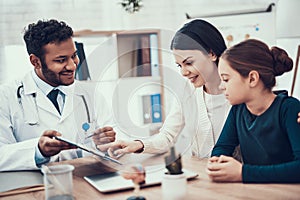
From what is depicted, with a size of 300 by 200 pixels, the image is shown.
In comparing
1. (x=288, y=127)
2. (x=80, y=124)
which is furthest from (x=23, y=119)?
(x=288, y=127)

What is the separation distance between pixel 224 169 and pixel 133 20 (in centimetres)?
83

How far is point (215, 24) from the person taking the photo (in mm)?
1208

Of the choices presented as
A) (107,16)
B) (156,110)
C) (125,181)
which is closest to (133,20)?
(107,16)

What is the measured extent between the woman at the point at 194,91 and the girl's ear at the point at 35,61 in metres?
0.30

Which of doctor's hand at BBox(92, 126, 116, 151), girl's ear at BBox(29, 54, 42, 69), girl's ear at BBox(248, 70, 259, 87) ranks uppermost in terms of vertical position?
girl's ear at BBox(29, 54, 42, 69)

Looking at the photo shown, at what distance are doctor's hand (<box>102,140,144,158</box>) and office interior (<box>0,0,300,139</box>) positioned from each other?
0.06 meters

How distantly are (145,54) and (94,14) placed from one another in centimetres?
57

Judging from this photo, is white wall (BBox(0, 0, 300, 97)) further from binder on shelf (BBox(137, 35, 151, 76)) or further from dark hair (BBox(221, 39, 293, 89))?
binder on shelf (BBox(137, 35, 151, 76))

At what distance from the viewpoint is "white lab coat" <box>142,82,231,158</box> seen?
3.58ft

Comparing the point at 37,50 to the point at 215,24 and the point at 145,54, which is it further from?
the point at 215,24

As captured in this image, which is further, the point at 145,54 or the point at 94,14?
Answer: the point at 94,14

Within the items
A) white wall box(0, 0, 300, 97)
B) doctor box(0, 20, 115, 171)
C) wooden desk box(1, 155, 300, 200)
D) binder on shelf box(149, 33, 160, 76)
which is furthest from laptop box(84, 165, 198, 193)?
white wall box(0, 0, 300, 97)

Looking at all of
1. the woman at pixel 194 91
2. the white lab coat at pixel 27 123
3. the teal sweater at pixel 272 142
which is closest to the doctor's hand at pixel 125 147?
the woman at pixel 194 91

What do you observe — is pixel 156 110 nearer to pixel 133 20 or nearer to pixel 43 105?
pixel 43 105
